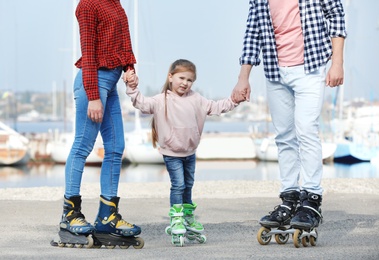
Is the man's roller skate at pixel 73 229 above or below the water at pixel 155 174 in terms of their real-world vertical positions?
above

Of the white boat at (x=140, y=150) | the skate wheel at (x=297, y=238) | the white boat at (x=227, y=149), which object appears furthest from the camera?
the white boat at (x=227, y=149)

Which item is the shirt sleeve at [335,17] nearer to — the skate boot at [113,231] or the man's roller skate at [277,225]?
the man's roller skate at [277,225]

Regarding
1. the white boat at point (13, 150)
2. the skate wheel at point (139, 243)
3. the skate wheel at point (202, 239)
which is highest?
the skate wheel at point (139, 243)

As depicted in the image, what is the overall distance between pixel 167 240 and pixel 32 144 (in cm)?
4976

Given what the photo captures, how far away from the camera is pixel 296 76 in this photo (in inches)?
246

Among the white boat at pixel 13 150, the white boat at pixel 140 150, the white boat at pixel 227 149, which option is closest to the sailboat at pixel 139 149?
the white boat at pixel 140 150


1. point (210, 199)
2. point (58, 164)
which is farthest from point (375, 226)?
point (58, 164)

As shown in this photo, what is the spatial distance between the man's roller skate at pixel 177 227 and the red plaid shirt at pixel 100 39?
1.01 metres

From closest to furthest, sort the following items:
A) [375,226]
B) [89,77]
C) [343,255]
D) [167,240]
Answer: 1. [343,255]
2. [89,77]
3. [167,240]
4. [375,226]

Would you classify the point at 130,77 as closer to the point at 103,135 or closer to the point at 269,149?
the point at 103,135

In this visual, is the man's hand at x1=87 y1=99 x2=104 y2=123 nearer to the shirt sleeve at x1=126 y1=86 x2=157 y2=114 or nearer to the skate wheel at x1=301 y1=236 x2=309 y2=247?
the shirt sleeve at x1=126 y1=86 x2=157 y2=114

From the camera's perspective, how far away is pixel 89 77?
19.9ft

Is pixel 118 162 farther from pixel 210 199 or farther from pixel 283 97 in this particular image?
pixel 210 199

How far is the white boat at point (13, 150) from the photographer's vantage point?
4794 centimetres
